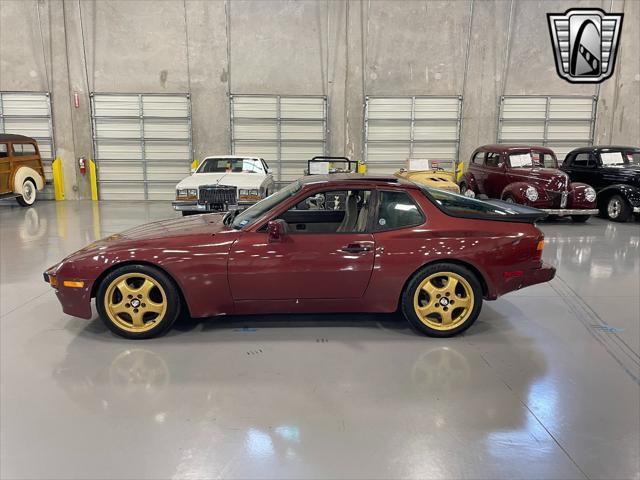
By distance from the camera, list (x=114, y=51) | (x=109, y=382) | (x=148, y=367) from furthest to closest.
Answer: (x=114, y=51) → (x=148, y=367) → (x=109, y=382)

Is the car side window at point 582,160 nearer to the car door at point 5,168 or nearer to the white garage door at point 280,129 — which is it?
the white garage door at point 280,129

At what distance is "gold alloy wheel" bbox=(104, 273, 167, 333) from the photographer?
12.4 ft

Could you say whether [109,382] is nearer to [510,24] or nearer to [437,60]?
[437,60]

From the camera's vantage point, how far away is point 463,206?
416 cm

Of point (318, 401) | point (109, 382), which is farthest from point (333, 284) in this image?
point (109, 382)

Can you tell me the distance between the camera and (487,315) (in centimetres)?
454

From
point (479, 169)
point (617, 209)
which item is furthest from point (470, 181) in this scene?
point (617, 209)

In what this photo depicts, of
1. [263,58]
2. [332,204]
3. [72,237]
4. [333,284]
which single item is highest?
[263,58]

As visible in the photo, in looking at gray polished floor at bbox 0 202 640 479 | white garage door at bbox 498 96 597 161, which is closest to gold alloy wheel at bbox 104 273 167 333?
gray polished floor at bbox 0 202 640 479

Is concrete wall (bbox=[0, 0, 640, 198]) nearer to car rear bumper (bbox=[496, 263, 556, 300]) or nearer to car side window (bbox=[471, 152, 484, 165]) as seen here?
car side window (bbox=[471, 152, 484, 165])

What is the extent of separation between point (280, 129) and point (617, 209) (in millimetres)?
9199

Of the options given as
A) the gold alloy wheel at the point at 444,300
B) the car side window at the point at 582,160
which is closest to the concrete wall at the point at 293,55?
the car side window at the point at 582,160

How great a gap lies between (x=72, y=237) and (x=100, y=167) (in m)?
7.15

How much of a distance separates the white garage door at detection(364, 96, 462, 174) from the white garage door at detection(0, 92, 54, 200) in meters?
9.63
